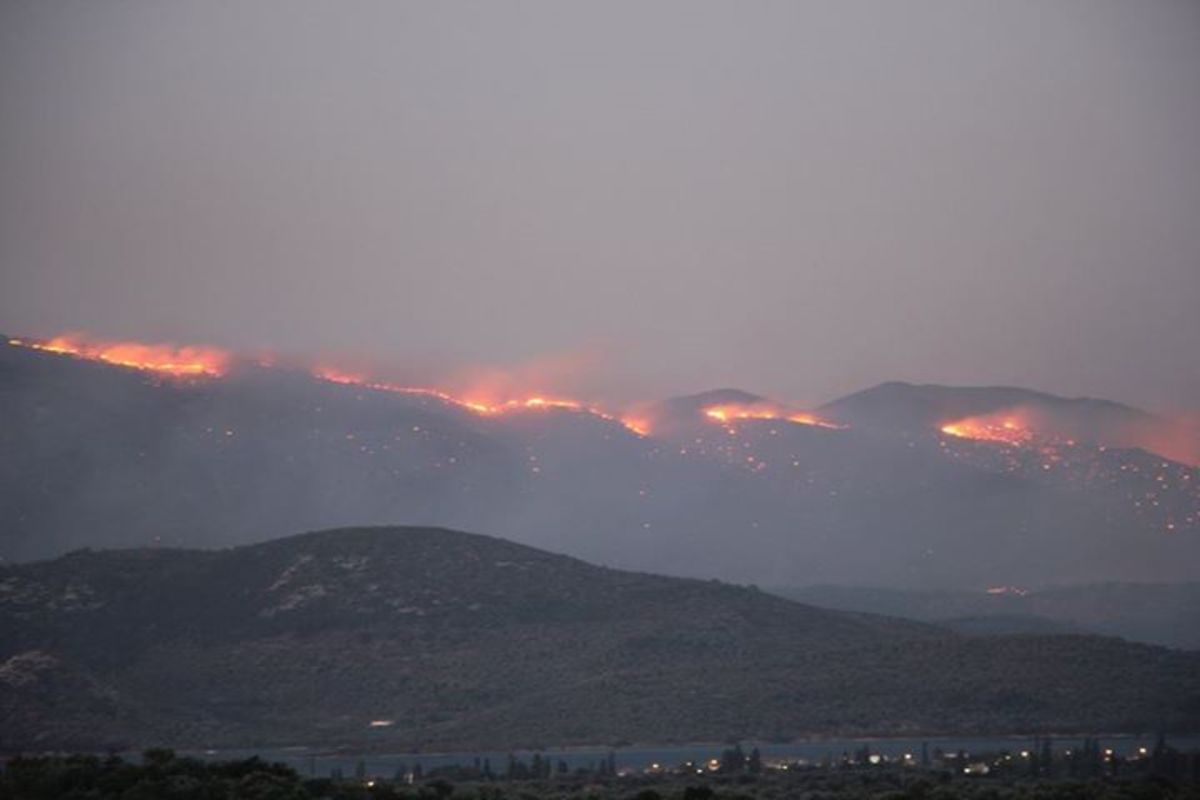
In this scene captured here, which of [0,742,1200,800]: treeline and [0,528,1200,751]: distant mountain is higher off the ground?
[0,528,1200,751]: distant mountain

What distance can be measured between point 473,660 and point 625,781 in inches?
2376

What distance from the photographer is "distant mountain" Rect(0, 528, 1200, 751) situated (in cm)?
11688

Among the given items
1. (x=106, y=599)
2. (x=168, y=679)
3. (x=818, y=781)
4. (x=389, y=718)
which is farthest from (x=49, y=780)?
(x=106, y=599)

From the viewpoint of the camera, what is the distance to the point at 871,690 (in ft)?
Answer: 398

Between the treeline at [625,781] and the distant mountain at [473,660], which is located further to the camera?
the distant mountain at [473,660]

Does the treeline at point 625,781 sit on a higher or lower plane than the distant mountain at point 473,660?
lower

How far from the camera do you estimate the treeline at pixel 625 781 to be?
2404 inches

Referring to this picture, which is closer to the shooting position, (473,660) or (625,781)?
(625,781)

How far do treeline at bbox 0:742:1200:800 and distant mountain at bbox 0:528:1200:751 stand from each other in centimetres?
2778

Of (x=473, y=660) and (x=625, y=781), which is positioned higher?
(x=473, y=660)

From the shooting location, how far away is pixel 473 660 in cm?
13875

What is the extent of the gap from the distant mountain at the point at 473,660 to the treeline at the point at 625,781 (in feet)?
91.2

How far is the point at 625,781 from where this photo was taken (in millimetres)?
79125

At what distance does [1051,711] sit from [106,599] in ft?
222
